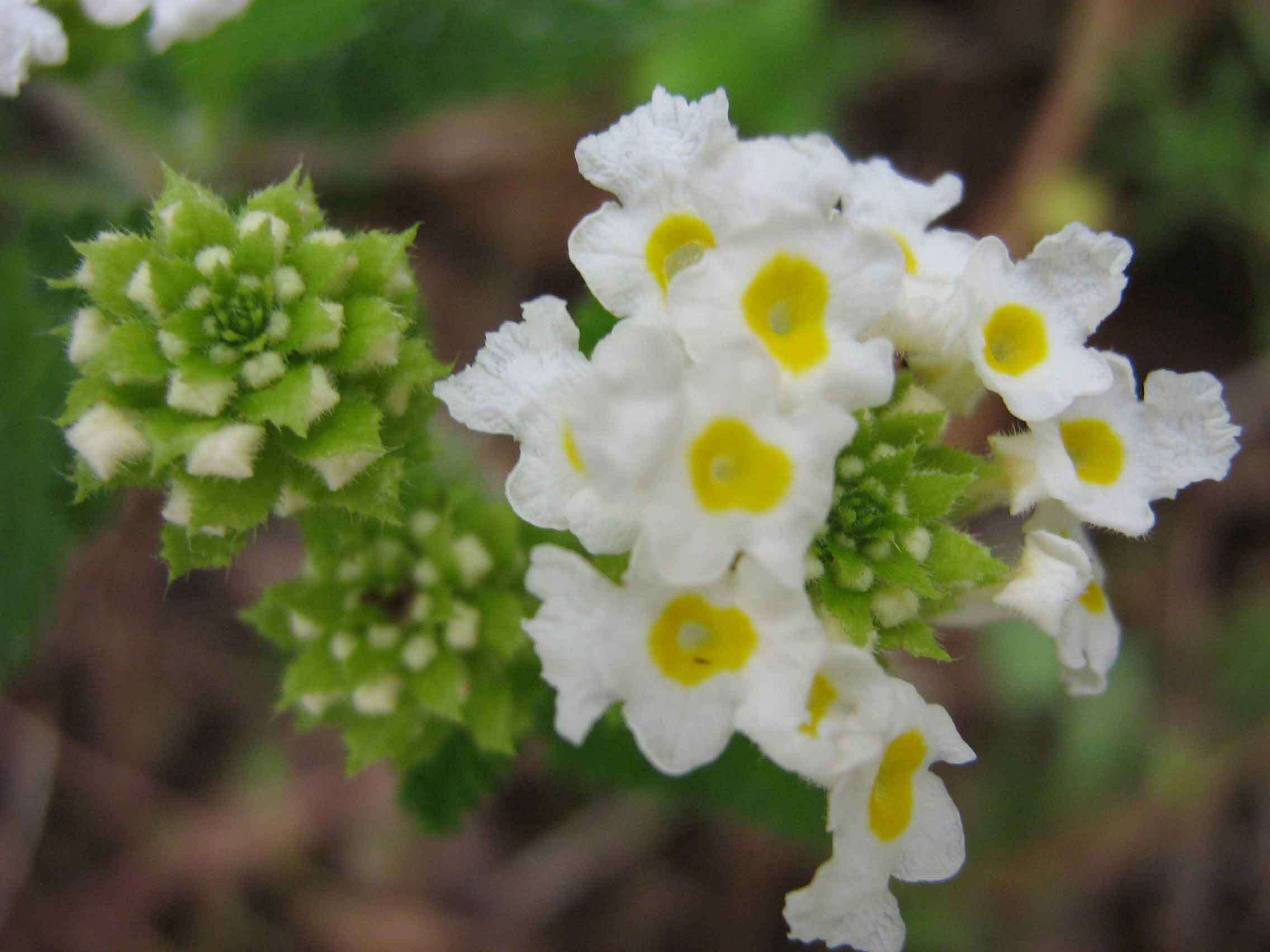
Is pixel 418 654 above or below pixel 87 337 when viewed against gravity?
below

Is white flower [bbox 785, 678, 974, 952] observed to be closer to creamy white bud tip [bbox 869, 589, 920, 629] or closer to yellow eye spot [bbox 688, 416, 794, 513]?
creamy white bud tip [bbox 869, 589, 920, 629]

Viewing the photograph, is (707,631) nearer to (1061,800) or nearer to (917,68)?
(1061,800)

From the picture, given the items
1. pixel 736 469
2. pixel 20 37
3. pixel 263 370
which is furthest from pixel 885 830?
pixel 20 37

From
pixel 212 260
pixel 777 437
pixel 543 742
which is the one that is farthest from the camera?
pixel 543 742

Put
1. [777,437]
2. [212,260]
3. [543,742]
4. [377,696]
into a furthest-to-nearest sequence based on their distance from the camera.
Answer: [543,742] < [377,696] < [212,260] < [777,437]

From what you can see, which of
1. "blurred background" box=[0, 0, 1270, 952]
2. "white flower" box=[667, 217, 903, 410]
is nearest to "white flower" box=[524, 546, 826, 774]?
"white flower" box=[667, 217, 903, 410]

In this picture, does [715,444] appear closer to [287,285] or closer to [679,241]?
[679,241]

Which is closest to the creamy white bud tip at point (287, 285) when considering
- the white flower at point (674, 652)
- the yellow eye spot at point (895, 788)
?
the white flower at point (674, 652)
